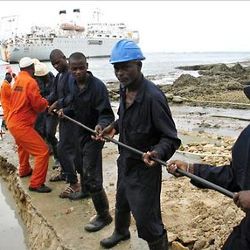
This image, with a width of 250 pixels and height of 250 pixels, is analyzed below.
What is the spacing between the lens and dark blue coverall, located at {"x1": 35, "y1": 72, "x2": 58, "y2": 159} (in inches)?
281

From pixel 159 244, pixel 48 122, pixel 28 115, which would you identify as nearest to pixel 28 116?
pixel 28 115

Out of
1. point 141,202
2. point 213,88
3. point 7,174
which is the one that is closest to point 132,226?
point 141,202

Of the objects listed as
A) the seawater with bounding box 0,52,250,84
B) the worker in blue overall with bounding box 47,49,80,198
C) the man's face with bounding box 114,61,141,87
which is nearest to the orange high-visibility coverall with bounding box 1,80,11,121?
the worker in blue overall with bounding box 47,49,80,198

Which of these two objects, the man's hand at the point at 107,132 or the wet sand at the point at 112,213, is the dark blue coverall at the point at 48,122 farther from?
the man's hand at the point at 107,132

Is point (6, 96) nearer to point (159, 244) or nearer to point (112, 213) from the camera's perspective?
point (112, 213)

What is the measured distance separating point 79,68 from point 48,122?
9.66ft

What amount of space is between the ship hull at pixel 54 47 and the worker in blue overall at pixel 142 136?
72043 millimetres

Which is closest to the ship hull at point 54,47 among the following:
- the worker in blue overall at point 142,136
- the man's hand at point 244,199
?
the worker in blue overall at point 142,136

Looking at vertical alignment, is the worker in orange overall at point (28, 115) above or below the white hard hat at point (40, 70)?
below

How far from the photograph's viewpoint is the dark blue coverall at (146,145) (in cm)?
320

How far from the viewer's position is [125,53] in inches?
125

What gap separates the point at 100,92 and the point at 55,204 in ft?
6.42

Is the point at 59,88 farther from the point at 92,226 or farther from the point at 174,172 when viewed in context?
the point at 174,172

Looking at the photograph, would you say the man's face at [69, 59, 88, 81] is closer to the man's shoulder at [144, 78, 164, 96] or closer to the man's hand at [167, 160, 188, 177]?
the man's shoulder at [144, 78, 164, 96]
